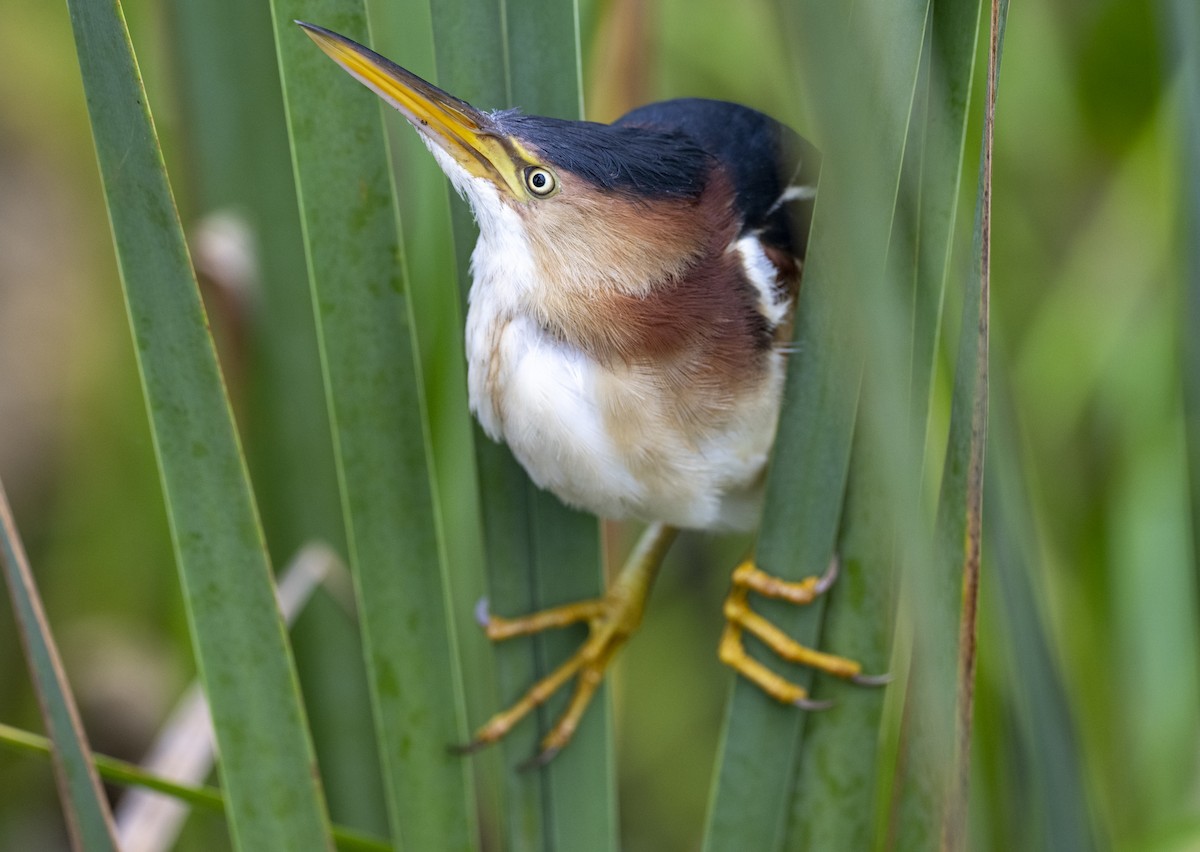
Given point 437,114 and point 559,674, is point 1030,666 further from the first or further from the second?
point 437,114

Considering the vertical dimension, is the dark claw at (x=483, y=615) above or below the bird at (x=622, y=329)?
below

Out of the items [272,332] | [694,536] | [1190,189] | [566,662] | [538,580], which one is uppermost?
[1190,189]

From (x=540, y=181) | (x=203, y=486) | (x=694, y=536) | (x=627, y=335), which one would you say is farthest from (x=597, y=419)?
(x=694, y=536)

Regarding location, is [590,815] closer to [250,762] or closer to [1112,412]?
[250,762]

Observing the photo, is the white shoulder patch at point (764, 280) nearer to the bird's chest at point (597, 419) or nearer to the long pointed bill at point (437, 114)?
the bird's chest at point (597, 419)

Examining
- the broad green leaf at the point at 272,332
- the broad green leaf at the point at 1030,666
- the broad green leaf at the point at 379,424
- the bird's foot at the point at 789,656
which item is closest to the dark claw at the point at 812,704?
the bird's foot at the point at 789,656

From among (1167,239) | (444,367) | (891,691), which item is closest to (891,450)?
(444,367)
